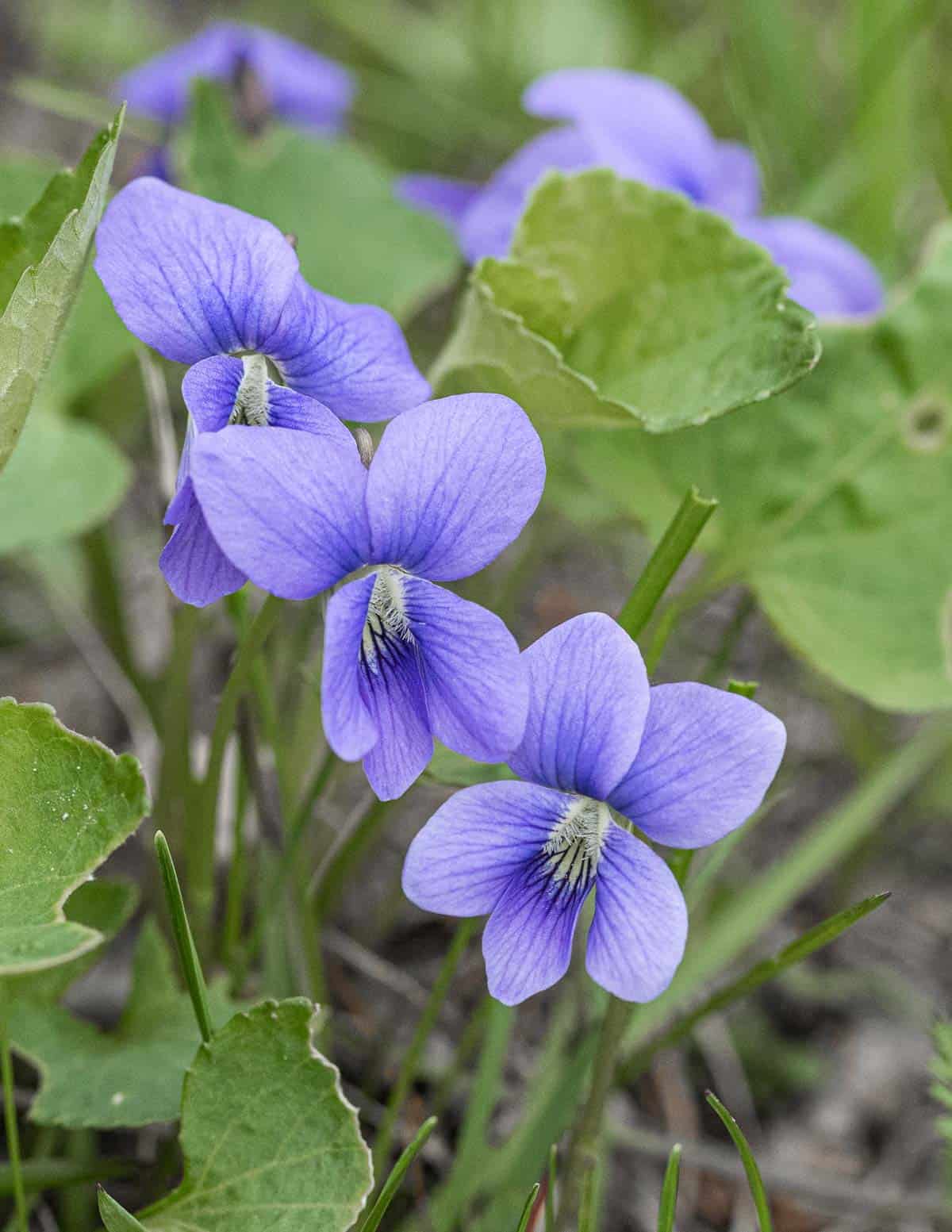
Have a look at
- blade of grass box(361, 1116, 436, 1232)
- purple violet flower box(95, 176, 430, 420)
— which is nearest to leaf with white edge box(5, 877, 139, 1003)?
blade of grass box(361, 1116, 436, 1232)

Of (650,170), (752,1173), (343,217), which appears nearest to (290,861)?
(752,1173)

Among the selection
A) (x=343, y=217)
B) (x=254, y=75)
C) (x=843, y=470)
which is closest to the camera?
(x=843, y=470)

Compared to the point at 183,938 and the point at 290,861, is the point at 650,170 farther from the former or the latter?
the point at 183,938

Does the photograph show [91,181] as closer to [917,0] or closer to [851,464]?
[851,464]

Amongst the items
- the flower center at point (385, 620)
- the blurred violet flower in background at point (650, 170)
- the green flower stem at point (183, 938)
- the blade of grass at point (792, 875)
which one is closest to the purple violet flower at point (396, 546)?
the flower center at point (385, 620)

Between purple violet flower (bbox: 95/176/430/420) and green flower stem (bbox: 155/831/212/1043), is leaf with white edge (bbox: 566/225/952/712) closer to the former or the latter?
purple violet flower (bbox: 95/176/430/420)
